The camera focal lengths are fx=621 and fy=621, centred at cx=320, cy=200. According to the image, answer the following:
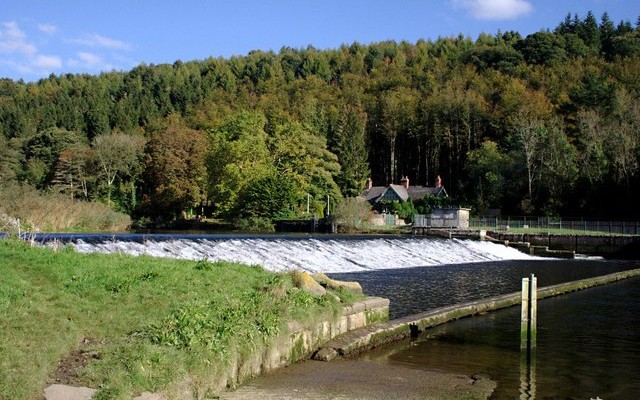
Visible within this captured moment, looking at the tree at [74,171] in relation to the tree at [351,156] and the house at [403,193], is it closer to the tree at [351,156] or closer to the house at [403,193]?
the tree at [351,156]

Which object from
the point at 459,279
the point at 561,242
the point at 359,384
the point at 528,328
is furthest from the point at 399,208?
the point at 359,384

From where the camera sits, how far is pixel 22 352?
7.30 meters

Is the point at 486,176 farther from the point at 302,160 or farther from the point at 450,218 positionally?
the point at 302,160

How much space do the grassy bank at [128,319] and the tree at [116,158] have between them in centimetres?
6106

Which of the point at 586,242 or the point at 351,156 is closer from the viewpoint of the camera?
the point at 586,242

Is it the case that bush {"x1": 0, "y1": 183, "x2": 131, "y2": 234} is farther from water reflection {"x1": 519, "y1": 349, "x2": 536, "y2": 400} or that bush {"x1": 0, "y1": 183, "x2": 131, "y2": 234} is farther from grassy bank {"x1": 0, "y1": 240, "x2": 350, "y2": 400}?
water reflection {"x1": 519, "y1": 349, "x2": 536, "y2": 400}

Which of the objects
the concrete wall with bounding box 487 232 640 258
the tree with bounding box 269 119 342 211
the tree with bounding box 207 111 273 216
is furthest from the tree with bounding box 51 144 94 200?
the concrete wall with bounding box 487 232 640 258

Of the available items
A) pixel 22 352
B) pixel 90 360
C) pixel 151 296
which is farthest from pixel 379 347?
pixel 22 352

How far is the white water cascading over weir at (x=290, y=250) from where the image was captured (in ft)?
82.2

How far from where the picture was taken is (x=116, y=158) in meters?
72.0

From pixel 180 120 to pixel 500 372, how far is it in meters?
94.8

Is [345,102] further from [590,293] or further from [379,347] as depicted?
[379,347]

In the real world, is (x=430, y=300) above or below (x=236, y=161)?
below

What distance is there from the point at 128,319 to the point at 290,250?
20260mm
